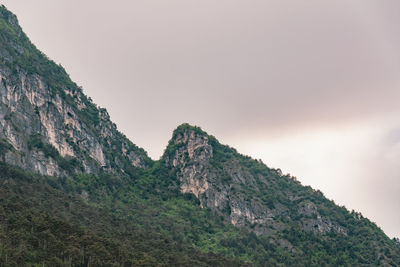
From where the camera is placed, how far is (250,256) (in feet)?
612

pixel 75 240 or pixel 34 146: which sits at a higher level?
Answer: pixel 34 146

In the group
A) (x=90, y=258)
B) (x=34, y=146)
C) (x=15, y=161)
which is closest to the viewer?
(x=90, y=258)

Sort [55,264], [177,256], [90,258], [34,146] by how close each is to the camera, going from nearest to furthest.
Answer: [55,264] < [90,258] < [177,256] < [34,146]

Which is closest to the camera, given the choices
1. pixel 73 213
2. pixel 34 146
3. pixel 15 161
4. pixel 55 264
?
pixel 55 264

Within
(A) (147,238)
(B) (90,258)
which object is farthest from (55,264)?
(A) (147,238)

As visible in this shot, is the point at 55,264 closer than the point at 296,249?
Yes

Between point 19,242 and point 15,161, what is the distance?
257 ft

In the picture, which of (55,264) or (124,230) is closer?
(55,264)

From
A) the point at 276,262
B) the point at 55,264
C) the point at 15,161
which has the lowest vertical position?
the point at 55,264

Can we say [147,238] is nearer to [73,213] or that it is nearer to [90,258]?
[73,213]

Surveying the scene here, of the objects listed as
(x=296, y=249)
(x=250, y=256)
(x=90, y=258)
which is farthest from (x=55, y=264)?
(x=296, y=249)

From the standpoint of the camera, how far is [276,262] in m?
186

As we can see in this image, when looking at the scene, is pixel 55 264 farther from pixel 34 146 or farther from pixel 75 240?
pixel 34 146

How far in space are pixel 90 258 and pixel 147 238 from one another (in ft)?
153
